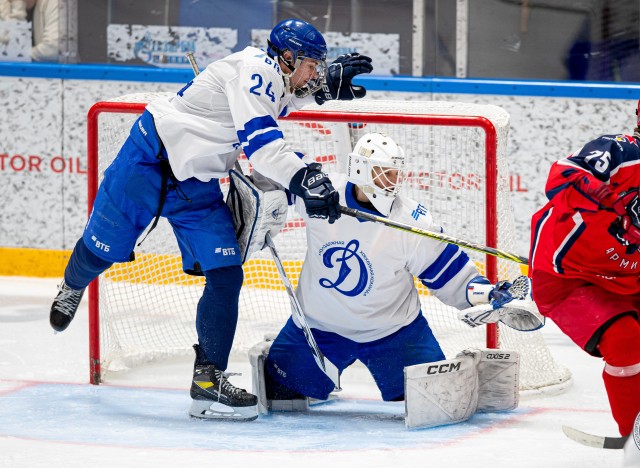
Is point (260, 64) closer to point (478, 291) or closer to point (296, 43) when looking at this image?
point (296, 43)

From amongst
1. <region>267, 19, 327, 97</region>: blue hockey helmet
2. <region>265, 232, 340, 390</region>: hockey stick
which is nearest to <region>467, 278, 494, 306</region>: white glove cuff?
<region>265, 232, 340, 390</region>: hockey stick

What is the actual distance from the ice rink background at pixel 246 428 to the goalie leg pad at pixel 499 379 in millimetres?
49

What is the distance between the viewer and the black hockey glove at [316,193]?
3.18 metres

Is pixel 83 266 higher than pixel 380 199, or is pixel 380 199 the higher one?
pixel 380 199

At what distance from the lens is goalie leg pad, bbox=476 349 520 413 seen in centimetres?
352

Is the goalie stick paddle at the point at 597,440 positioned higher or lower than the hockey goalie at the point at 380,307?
lower

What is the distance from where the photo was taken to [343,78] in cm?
365

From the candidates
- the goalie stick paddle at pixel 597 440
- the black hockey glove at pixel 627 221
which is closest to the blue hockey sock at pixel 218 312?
the goalie stick paddle at pixel 597 440

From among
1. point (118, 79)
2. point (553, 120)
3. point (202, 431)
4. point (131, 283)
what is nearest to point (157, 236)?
point (131, 283)

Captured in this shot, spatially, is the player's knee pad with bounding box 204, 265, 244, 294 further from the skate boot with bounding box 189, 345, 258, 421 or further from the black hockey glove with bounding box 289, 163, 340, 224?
the black hockey glove with bounding box 289, 163, 340, 224

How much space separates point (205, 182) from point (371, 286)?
1.89 feet

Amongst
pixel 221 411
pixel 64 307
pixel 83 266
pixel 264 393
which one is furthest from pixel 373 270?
pixel 64 307

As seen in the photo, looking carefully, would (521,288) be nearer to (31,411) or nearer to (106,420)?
(106,420)

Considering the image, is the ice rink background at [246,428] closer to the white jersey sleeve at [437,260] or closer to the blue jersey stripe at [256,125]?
the white jersey sleeve at [437,260]
